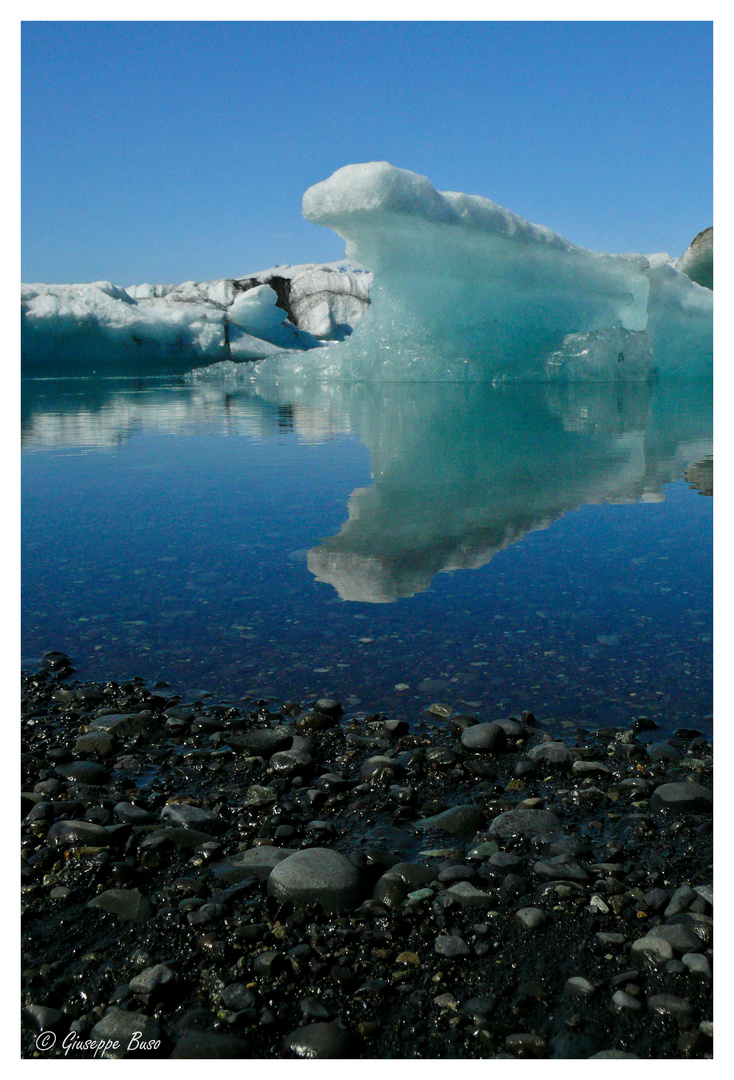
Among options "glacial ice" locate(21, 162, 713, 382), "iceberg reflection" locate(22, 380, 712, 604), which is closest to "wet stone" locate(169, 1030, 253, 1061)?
"iceberg reflection" locate(22, 380, 712, 604)

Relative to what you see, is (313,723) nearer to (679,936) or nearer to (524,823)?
(524,823)

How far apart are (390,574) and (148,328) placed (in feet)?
94.9

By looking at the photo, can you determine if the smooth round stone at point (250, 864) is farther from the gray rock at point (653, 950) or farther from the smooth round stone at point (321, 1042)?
the gray rock at point (653, 950)

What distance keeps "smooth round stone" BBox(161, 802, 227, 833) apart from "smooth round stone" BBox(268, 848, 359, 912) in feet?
0.84

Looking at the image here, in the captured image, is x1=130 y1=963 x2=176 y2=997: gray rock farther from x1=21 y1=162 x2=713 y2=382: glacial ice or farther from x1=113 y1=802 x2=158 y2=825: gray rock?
x1=21 y1=162 x2=713 y2=382: glacial ice

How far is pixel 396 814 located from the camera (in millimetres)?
1887

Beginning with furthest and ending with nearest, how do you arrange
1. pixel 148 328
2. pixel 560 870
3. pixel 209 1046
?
pixel 148 328 → pixel 560 870 → pixel 209 1046

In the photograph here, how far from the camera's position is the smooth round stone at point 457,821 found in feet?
5.98

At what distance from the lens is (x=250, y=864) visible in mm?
1677

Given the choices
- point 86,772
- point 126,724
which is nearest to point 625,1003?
point 86,772

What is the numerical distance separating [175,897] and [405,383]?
2106 centimetres

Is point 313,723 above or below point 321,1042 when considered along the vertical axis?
above

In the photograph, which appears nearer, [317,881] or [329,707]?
[317,881]

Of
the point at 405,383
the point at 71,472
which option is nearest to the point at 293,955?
the point at 71,472
